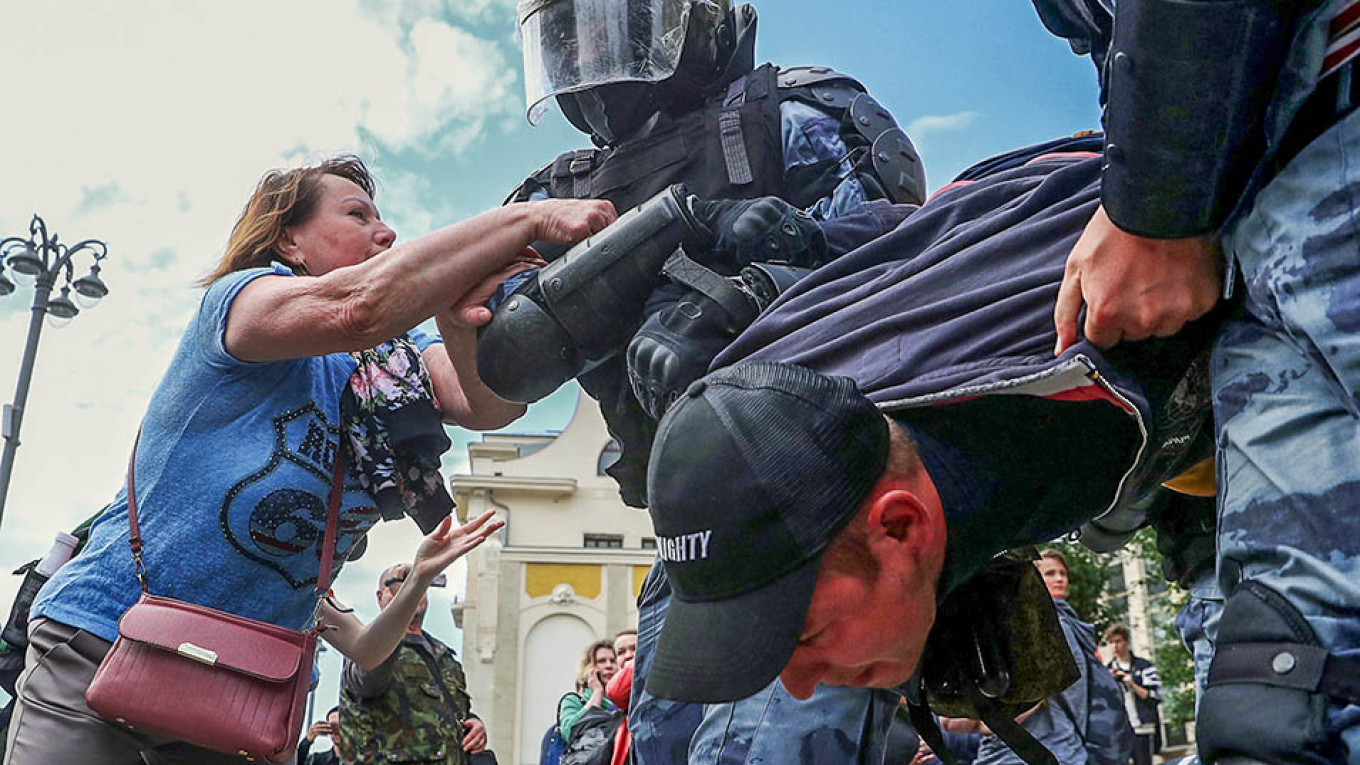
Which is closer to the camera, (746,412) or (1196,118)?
(1196,118)

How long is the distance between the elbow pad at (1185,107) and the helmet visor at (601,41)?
1.73 meters

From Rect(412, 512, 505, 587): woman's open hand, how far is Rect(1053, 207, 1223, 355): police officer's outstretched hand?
2.74 m

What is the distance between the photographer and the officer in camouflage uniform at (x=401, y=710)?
5973 mm

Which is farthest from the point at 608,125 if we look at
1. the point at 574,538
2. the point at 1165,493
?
the point at 574,538

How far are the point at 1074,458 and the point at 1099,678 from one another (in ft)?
13.3

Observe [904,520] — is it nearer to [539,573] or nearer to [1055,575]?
[1055,575]

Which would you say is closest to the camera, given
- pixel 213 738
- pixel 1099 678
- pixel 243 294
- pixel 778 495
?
pixel 778 495

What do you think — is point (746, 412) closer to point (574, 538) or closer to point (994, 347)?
point (994, 347)

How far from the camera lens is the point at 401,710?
6.07 meters

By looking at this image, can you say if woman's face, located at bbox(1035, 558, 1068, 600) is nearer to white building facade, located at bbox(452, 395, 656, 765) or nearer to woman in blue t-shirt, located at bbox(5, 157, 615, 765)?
woman in blue t-shirt, located at bbox(5, 157, 615, 765)

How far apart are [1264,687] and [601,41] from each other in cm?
233

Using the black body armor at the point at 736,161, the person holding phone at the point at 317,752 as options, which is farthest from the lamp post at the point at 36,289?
the black body armor at the point at 736,161

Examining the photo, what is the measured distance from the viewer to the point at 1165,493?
2.32m

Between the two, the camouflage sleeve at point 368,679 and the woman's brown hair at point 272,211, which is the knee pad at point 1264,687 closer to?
the woman's brown hair at point 272,211
